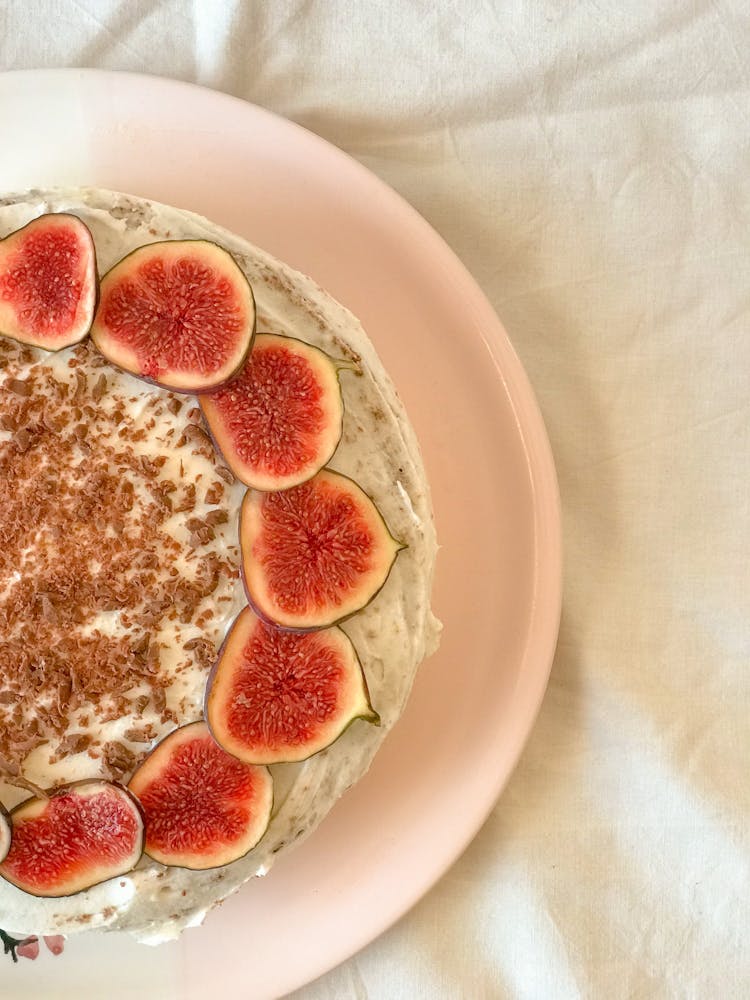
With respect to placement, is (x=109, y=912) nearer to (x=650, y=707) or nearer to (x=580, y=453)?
(x=650, y=707)

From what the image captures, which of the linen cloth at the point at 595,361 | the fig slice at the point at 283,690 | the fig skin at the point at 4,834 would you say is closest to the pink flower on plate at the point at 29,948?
the fig skin at the point at 4,834

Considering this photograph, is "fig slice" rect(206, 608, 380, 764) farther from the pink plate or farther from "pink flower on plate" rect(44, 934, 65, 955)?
"pink flower on plate" rect(44, 934, 65, 955)

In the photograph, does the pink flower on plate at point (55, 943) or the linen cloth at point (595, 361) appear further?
the linen cloth at point (595, 361)

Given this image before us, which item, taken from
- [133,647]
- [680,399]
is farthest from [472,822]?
[680,399]

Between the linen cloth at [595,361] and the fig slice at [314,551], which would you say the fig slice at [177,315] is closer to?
the fig slice at [314,551]

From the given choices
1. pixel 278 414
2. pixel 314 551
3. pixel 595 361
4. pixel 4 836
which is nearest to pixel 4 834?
pixel 4 836
